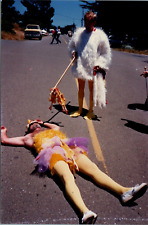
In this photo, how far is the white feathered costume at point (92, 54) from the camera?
4.23 meters

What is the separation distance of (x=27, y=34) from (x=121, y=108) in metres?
25.8

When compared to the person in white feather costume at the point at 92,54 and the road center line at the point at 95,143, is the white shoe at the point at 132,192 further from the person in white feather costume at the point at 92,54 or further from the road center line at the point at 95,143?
the person in white feather costume at the point at 92,54

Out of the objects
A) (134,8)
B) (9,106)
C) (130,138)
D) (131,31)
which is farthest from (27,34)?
(130,138)

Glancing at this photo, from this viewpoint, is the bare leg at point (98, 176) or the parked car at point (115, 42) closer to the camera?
the bare leg at point (98, 176)

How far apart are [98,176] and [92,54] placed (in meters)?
2.55

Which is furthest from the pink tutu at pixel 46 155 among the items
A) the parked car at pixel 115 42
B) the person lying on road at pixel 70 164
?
the parked car at pixel 115 42

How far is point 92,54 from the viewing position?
4254mm

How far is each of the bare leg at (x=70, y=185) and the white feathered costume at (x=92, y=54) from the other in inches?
88.1

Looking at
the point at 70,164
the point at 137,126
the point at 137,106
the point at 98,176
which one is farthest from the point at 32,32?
the point at 98,176

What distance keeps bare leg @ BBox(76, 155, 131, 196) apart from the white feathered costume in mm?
1985

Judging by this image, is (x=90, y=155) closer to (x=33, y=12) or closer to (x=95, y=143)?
(x=95, y=143)

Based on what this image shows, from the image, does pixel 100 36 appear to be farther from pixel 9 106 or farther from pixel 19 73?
pixel 19 73

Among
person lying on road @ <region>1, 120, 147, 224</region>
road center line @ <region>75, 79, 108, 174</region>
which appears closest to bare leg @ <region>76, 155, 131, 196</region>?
person lying on road @ <region>1, 120, 147, 224</region>

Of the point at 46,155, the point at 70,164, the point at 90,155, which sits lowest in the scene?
the point at 90,155
